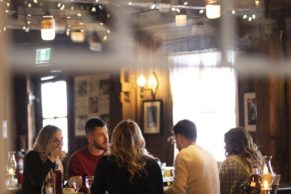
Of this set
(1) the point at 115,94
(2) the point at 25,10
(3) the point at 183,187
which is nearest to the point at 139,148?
(3) the point at 183,187

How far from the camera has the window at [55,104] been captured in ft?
39.2

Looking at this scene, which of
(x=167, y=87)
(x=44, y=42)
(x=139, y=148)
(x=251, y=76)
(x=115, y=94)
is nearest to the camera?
(x=139, y=148)

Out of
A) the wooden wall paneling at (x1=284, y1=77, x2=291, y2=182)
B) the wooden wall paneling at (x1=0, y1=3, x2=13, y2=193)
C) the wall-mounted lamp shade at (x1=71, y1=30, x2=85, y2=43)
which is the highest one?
the wall-mounted lamp shade at (x1=71, y1=30, x2=85, y2=43)

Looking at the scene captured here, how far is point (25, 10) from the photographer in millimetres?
8148

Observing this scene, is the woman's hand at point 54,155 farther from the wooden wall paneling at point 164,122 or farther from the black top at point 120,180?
the wooden wall paneling at point 164,122

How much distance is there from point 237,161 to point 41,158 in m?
1.26

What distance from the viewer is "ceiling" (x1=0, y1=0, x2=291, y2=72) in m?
7.87

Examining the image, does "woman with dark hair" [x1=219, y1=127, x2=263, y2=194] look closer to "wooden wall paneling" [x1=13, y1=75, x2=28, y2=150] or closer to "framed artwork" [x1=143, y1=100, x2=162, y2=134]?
"framed artwork" [x1=143, y1=100, x2=162, y2=134]

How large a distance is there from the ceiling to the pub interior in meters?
0.02

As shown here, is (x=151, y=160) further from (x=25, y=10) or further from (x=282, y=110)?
(x=25, y=10)

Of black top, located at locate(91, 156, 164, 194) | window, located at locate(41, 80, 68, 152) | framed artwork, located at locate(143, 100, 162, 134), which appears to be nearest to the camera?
black top, located at locate(91, 156, 164, 194)

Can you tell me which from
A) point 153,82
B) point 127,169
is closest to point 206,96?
point 153,82

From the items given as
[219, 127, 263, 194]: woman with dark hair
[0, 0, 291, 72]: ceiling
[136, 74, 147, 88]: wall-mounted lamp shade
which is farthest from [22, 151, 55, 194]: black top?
[136, 74, 147, 88]: wall-mounted lamp shade

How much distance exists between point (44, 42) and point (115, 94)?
2170 millimetres
